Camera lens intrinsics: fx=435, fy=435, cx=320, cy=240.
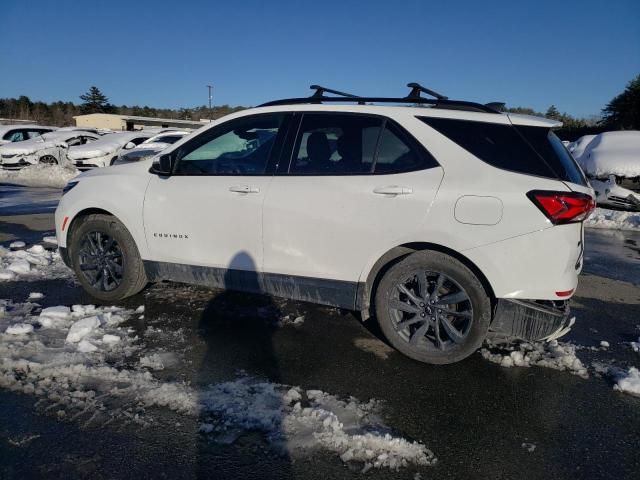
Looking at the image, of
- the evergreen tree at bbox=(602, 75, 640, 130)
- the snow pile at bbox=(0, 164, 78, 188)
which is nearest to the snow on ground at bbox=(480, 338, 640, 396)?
the snow pile at bbox=(0, 164, 78, 188)

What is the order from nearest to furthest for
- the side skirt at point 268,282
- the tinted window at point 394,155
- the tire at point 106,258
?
the tinted window at point 394,155 < the side skirt at point 268,282 < the tire at point 106,258

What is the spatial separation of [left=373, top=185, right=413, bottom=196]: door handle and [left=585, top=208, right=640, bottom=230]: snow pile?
8334 mm

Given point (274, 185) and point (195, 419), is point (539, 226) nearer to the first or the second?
point (274, 185)

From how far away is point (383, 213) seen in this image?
3240mm

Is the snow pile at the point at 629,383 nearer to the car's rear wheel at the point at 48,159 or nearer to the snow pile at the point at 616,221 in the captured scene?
the snow pile at the point at 616,221

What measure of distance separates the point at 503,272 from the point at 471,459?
1.27 metres

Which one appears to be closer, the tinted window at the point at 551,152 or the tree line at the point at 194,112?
the tinted window at the point at 551,152

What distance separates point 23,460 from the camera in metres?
2.21

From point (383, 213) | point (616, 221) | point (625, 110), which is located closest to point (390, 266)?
point (383, 213)

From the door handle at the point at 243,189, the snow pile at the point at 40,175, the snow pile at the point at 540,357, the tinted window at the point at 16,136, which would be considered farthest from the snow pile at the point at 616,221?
the tinted window at the point at 16,136

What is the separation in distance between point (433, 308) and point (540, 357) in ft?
3.36

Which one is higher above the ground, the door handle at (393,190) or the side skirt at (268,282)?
the door handle at (393,190)

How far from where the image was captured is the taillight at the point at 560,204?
9.52 feet

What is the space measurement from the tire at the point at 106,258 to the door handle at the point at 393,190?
8.06ft
